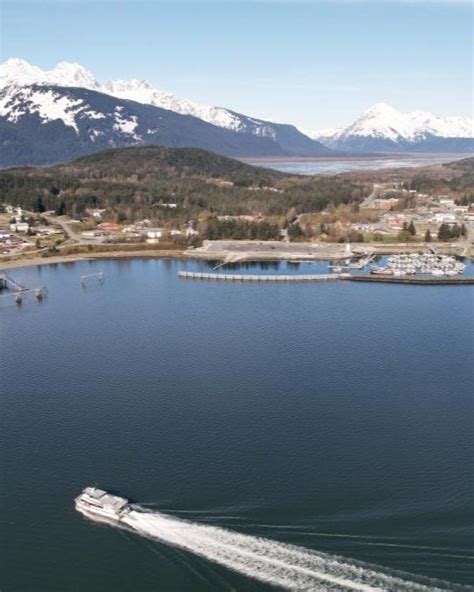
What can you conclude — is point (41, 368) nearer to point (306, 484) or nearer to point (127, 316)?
point (127, 316)

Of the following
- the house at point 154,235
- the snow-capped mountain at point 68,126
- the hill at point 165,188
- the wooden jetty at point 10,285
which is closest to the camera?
the wooden jetty at point 10,285

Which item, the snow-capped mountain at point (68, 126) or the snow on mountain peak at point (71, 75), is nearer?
the snow-capped mountain at point (68, 126)

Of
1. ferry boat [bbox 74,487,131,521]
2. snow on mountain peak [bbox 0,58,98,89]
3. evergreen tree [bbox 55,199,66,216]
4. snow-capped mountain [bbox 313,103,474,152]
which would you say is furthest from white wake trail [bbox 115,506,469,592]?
snow-capped mountain [bbox 313,103,474,152]

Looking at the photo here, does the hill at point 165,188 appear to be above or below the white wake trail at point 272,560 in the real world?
above

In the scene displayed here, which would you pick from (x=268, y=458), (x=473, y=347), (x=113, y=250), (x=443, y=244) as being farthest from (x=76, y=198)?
(x=268, y=458)

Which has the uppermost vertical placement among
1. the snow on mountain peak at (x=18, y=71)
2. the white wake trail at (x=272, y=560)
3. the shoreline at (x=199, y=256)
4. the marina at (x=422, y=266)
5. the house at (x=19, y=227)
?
the snow on mountain peak at (x=18, y=71)

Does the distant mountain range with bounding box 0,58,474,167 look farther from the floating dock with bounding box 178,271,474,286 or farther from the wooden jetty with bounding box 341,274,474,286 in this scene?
the wooden jetty with bounding box 341,274,474,286

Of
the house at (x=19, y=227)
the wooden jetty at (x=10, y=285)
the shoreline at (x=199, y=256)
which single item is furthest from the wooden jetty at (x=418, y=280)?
the house at (x=19, y=227)

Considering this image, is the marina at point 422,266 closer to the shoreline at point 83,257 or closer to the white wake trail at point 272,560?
the shoreline at point 83,257
